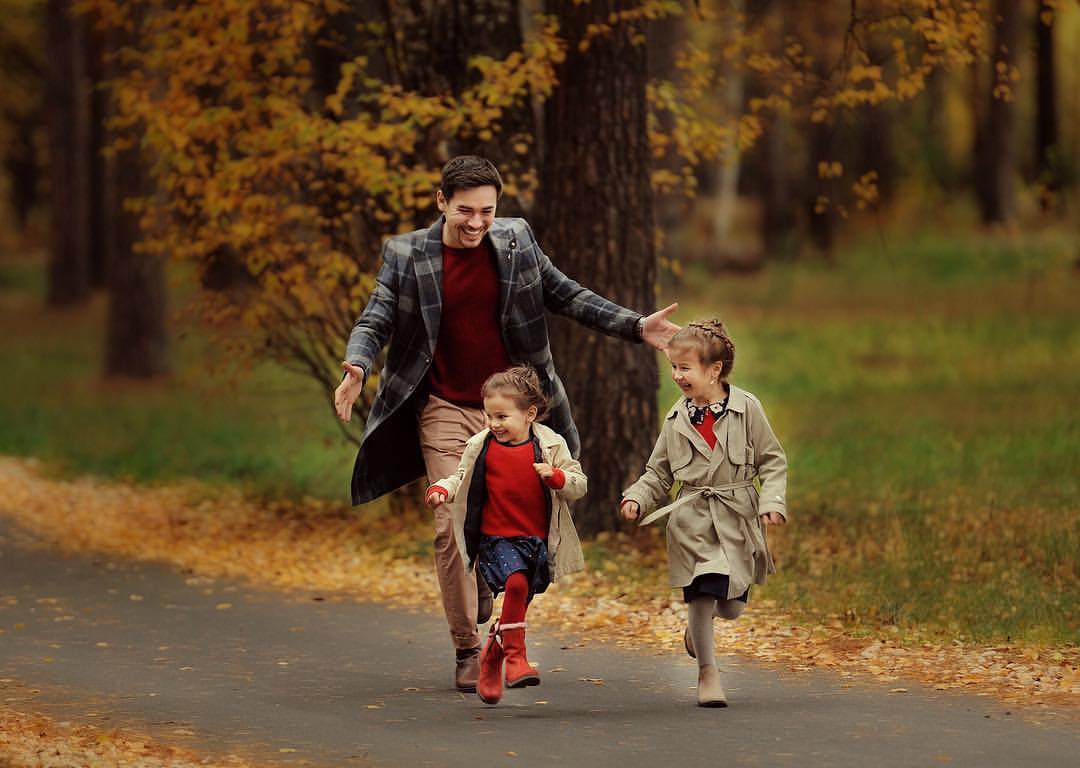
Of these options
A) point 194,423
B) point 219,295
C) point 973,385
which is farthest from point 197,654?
point 973,385

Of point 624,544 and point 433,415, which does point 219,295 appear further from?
point 433,415

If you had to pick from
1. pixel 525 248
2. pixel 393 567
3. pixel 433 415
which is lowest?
pixel 393 567

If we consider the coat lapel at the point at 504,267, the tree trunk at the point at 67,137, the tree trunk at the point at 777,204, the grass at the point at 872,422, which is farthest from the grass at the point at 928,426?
the tree trunk at the point at 67,137

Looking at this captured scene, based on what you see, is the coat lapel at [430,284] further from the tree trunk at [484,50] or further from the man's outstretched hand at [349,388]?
the tree trunk at [484,50]

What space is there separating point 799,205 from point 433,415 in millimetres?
37613

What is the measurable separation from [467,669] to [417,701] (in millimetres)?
282

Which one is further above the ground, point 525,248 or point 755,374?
point 525,248

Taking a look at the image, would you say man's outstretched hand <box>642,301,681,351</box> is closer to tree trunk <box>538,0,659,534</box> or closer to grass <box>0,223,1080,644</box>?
grass <box>0,223,1080,644</box>

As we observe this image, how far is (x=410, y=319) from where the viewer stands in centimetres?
775

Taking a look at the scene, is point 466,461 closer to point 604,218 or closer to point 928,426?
point 604,218

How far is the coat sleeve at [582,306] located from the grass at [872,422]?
2.25m

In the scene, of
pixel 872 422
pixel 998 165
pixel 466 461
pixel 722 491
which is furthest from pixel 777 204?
pixel 466 461

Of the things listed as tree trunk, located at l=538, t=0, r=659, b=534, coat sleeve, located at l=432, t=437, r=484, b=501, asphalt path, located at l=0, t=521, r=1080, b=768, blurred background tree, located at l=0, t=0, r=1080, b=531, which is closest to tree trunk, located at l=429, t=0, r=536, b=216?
blurred background tree, located at l=0, t=0, r=1080, b=531

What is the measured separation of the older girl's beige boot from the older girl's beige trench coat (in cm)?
35
